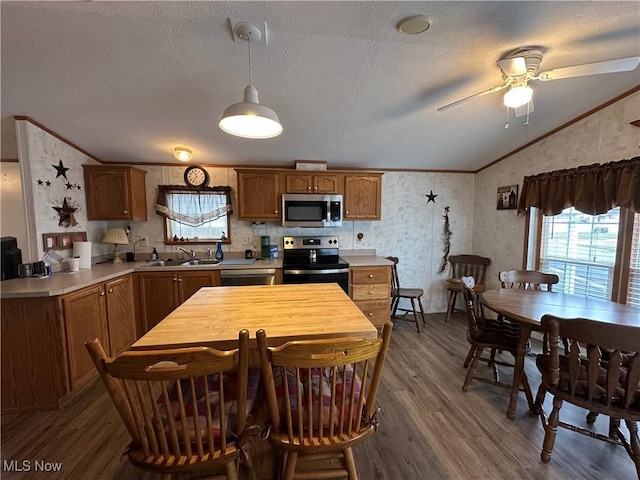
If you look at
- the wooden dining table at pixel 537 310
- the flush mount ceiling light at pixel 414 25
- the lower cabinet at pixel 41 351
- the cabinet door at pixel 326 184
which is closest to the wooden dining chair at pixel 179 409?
the lower cabinet at pixel 41 351

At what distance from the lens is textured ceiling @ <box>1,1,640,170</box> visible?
1.59 metres

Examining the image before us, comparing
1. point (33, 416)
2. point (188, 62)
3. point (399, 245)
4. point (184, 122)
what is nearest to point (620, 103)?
point (399, 245)

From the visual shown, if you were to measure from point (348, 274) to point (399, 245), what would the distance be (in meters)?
1.21

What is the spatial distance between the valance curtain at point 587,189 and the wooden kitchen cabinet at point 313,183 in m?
2.29

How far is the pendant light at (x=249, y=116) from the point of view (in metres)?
1.38

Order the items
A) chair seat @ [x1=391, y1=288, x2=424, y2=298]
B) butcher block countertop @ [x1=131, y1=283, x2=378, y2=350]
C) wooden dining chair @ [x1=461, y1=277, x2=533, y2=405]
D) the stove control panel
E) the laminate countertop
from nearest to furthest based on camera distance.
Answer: butcher block countertop @ [x1=131, y1=283, x2=378, y2=350] < the laminate countertop < wooden dining chair @ [x1=461, y1=277, x2=533, y2=405] < chair seat @ [x1=391, y1=288, x2=424, y2=298] < the stove control panel

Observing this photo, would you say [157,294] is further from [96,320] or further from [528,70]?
[528,70]

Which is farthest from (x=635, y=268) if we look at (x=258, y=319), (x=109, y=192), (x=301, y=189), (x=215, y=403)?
(x=109, y=192)

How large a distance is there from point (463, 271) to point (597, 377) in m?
2.74

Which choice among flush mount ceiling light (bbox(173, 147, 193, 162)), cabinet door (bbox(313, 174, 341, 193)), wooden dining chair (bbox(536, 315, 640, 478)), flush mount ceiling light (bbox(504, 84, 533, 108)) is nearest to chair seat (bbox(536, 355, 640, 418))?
wooden dining chair (bbox(536, 315, 640, 478))

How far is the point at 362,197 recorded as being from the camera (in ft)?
12.1

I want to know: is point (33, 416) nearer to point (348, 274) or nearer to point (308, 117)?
point (348, 274)

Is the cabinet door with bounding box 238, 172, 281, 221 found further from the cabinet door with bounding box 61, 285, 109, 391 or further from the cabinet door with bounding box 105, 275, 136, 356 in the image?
the cabinet door with bounding box 61, 285, 109, 391

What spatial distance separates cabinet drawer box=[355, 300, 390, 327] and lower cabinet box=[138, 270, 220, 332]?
1.90 m
